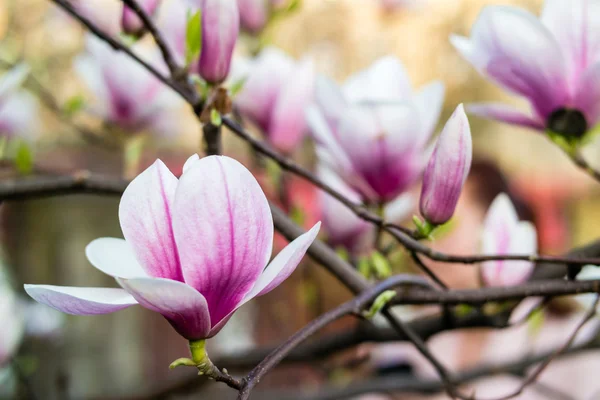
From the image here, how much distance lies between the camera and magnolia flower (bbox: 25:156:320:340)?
0.72 feet

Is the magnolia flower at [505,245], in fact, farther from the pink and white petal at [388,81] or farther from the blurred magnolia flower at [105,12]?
the blurred magnolia flower at [105,12]

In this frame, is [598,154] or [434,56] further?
[598,154]

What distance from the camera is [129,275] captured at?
10.1 inches

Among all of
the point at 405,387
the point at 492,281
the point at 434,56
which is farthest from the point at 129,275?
the point at 434,56

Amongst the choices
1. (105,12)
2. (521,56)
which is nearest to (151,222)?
(521,56)

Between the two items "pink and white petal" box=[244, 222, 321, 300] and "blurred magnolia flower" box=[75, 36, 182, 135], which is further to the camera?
"blurred magnolia flower" box=[75, 36, 182, 135]

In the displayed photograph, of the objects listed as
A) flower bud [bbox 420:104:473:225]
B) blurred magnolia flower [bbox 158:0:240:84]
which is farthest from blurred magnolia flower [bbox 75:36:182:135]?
flower bud [bbox 420:104:473:225]

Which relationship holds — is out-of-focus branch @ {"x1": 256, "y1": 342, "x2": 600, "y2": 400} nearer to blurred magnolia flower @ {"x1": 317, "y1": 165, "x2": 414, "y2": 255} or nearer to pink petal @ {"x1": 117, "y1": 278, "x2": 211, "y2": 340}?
blurred magnolia flower @ {"x1": 317, "y1": 165, "x2": 414, "y2": 255}

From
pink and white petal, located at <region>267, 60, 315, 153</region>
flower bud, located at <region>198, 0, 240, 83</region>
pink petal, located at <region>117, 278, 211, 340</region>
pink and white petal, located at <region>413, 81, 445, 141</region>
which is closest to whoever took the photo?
pink petal, located at <region>117, 278, 211, 340</region>

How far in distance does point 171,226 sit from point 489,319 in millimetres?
267

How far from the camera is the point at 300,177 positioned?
16.6 inches

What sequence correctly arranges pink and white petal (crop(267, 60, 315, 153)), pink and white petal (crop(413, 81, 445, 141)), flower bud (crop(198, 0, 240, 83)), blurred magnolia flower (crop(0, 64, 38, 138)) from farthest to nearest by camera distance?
blurred magnolia flower (crop(0, 64, 38, 138))
pink and white petal (crop(267, 60, 315, 153))
pink and white petal (crop(413, 81, 445, 141))
flower bud (crop(198, 0, 240, 83))

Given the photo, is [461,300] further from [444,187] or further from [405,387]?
[405,387]

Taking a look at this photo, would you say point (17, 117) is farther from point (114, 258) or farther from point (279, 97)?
point (114, 258)
